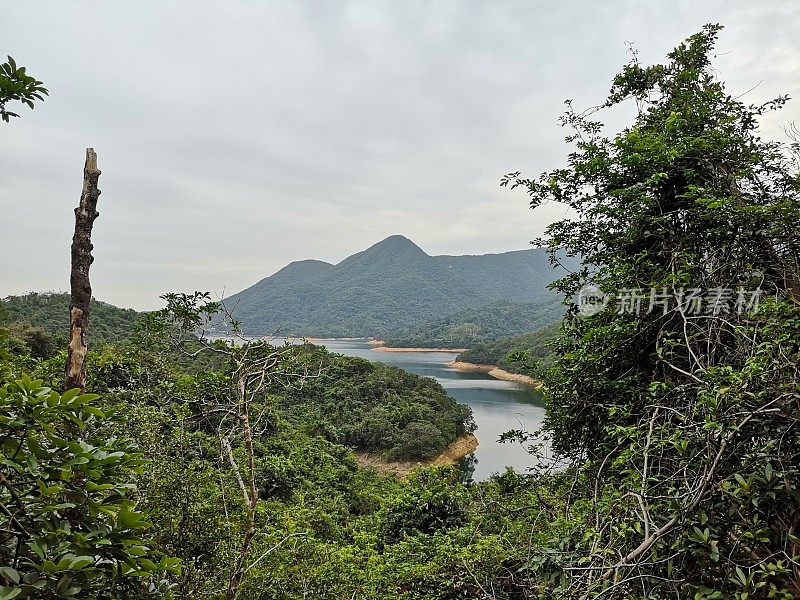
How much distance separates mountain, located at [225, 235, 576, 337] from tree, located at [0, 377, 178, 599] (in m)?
60.7

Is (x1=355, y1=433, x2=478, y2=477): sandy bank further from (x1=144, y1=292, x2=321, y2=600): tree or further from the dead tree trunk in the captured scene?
the dead tree trunk

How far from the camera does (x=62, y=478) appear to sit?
3.28ft

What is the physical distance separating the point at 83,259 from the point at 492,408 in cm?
2572

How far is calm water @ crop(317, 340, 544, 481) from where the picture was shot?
17.0 m

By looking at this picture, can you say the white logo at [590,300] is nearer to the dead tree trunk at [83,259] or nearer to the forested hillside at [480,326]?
the dead tree trunk at [83,259]

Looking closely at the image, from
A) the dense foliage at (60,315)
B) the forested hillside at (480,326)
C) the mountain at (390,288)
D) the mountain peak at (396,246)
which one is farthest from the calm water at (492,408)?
the mountain peak at (396,246)

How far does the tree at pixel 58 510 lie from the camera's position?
950 millimetres

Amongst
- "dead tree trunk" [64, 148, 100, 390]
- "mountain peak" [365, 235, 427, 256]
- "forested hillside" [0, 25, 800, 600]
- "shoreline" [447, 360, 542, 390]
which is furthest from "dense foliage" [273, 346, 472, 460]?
"mountain peak" [365, 235, 427, 256]

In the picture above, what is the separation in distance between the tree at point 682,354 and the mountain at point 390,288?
5869 cm

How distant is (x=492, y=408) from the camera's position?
25.7m

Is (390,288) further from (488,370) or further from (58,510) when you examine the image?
(58,510)

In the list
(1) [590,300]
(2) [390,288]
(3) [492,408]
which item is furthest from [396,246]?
(1) [590,300]

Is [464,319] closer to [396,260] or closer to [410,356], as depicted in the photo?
[410,356]

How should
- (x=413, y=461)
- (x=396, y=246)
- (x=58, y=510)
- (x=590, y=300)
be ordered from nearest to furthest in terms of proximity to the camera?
(x=58, y=510), (x=590, y=300), (x=413, y=461), (x=396, y=246)
